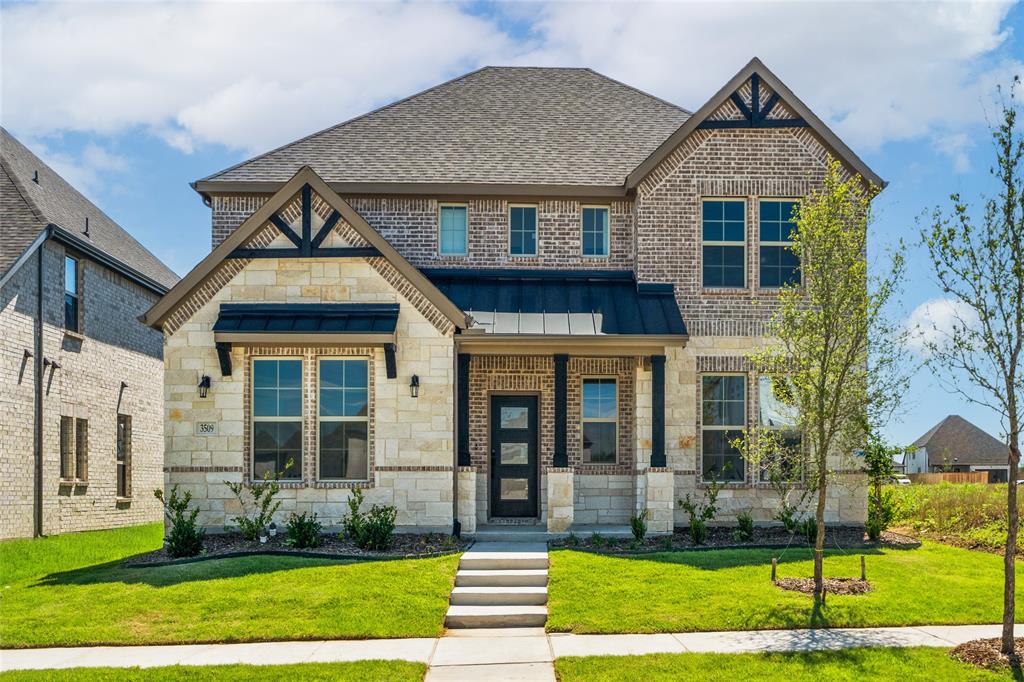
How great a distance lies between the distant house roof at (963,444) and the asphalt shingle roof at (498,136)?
44017mm

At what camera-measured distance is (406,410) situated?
1569cm

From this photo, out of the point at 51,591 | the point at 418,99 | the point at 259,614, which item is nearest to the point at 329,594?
the point at 259,614

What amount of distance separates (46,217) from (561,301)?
10.8 m

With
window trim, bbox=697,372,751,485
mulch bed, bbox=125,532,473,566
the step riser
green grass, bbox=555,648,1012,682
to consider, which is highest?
window trim, bbox=697,372,751,485

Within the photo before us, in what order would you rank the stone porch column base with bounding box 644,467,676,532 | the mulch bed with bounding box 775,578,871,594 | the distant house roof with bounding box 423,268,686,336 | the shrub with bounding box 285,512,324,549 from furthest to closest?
1. the distant house roof with bounding box 423,268,686,336
2. the stone porch column base with bounding box 644,467,676,532
3. the shrub with bounding box 285,512,324,549
4. the mulch bed with bounding box 775,578,871,594

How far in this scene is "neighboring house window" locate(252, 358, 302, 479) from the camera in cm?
1594

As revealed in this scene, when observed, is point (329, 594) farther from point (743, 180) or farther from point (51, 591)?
point (743, 180)

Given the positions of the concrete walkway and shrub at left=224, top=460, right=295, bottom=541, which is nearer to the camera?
the concrete walkway

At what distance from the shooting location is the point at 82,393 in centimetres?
2167

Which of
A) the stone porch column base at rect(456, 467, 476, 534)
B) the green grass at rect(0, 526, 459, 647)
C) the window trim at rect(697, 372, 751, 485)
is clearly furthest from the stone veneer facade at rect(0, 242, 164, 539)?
the window trim at rect(697, 372, 751, 485)

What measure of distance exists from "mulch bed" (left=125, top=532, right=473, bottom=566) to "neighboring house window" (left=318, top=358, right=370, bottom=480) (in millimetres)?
1142

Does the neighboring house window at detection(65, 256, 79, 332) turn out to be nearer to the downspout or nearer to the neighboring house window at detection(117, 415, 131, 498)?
the downspout

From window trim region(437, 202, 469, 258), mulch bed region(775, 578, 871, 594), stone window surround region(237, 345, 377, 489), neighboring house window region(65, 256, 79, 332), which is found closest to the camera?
mulch bed region(775, 578, 871, 594)

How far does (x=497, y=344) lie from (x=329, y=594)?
18.8 feet
